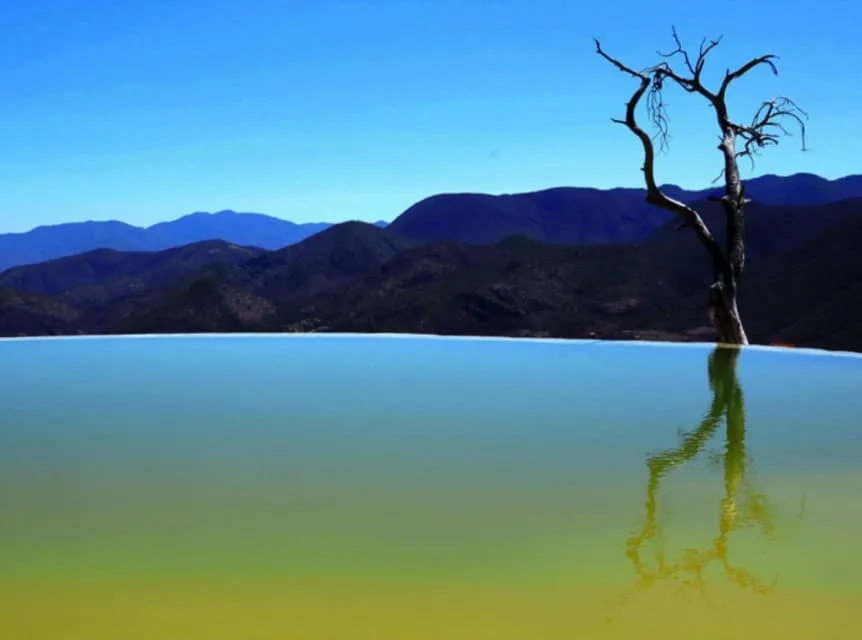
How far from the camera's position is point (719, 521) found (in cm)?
284

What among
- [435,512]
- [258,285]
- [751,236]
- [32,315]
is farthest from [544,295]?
[435,512]

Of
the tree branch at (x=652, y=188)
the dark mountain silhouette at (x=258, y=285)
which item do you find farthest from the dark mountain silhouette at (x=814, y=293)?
the dark mountain silhouette at (x=258, y=285)

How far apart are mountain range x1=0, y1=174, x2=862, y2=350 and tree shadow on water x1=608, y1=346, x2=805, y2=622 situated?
20170 mm

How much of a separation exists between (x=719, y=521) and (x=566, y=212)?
277 ft

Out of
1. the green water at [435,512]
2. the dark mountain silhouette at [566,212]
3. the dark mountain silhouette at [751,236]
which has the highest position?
the dark mountain silhouette at [566,212]

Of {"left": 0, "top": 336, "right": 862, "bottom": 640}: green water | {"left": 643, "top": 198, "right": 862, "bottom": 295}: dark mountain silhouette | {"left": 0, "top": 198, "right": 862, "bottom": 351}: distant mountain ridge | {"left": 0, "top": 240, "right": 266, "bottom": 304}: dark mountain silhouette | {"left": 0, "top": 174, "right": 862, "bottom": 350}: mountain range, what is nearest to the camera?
{"left": 0, "top": 336, "right": 862, "bottom": 640}: green water

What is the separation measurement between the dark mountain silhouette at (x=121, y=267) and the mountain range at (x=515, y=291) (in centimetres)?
889

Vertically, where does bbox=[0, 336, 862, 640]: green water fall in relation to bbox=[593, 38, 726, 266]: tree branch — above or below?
below

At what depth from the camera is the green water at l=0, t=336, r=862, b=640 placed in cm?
212

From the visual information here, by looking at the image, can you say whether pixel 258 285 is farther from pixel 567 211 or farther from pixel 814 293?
pixel 567 211

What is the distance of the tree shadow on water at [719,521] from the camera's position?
7.55ft

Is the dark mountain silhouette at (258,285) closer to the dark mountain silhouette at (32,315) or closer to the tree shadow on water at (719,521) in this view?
the dark mountain silhouette at (32,315)

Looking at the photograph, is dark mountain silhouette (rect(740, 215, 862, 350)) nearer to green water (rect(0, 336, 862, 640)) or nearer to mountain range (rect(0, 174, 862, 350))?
mountain range (rect(0, 174, 862, 350))

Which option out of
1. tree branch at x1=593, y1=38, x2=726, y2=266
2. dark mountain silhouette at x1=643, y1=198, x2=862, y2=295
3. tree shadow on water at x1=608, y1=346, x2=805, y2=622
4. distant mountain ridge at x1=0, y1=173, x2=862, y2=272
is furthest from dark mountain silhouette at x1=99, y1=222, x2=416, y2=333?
tree shadow on water at x1=608, y1=346, x2=805, y2=622
